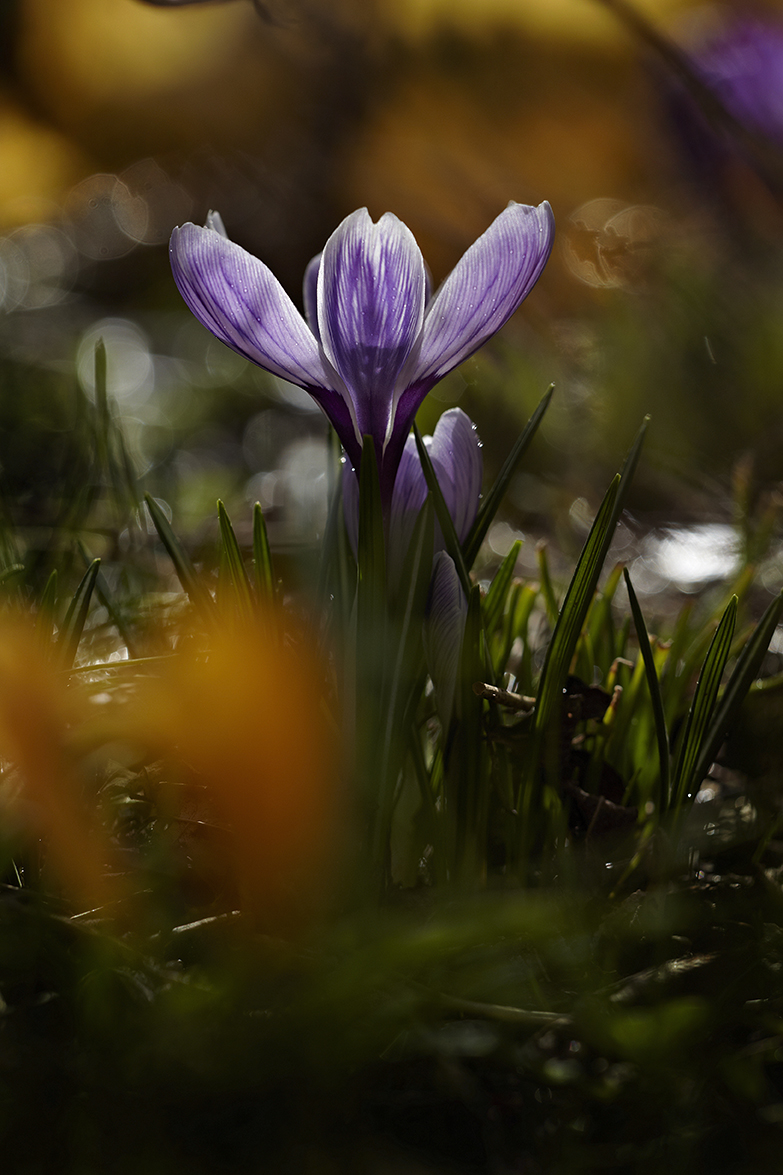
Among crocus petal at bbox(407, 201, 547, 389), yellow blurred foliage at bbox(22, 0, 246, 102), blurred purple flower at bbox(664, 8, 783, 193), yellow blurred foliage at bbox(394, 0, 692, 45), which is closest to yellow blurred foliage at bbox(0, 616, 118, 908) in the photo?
crocus petal at bbox(407, 201, 547, 389)

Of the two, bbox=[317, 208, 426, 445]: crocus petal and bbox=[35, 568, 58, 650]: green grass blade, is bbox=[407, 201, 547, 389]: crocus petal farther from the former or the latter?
bbox=[35, 568, 58, 650]: green grass blade

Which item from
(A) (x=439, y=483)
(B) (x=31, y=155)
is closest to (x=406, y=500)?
(A) (x=439, y=483)

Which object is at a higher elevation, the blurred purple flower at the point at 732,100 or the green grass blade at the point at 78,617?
the blurred purple flower at the point at 732,100

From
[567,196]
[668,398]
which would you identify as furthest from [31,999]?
[567,196]

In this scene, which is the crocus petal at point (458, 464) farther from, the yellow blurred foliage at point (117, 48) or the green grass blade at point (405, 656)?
the yellow blurred foliage at point (117, 48)

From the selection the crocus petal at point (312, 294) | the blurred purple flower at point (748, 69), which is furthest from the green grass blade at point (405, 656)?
the blurred purple flower at point (748, 69)

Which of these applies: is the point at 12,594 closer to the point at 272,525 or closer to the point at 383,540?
the point at 383,540

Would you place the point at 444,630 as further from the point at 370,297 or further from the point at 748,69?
the point at 748,69
